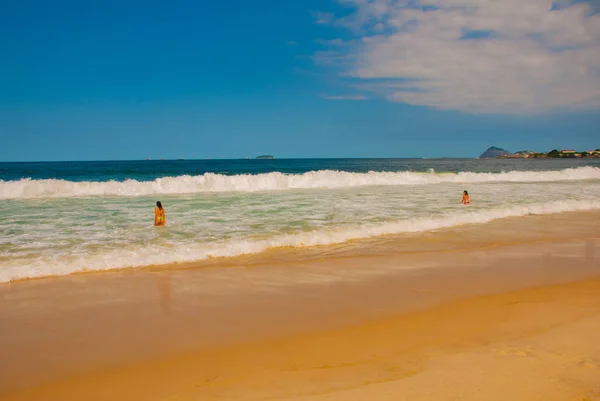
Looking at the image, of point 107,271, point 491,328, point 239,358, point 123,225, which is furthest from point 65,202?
point 491,328

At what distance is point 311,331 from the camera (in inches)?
197

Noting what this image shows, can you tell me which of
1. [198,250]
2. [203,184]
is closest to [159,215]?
[198,250]

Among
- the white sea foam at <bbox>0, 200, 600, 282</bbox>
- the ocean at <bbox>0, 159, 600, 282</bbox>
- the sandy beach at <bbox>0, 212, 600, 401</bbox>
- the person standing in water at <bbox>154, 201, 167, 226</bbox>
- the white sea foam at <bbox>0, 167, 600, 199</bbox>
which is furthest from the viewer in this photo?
the white sea foam at <bbox>0, 167, 600, 199</bbox>

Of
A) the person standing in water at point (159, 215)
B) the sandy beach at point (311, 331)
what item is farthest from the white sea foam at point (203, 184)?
the sandy beach at point (311, 331)

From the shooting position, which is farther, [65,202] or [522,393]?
[65,202]

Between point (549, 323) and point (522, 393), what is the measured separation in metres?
2.02

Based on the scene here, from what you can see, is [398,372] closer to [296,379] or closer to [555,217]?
[296,379]

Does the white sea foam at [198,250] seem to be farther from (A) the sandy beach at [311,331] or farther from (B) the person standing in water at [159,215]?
(B) the person standing in water at [159,215]

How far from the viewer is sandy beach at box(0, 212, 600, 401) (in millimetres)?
3703

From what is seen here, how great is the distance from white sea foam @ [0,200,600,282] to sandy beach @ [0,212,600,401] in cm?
39

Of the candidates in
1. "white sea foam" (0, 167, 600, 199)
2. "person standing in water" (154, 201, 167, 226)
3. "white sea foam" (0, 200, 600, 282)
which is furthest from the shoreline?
"white sea foam" (0, 167, 600, 199)

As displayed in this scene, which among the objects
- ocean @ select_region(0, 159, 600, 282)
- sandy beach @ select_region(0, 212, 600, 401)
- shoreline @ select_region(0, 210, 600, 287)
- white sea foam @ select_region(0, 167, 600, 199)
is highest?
white sea foam @ select_region(0, 167, 600, 199)

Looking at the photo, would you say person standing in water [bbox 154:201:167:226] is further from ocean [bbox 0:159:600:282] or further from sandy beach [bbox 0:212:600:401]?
sandy beach [bbox 0:212:600:401]

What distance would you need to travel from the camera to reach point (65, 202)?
63.6 ft
